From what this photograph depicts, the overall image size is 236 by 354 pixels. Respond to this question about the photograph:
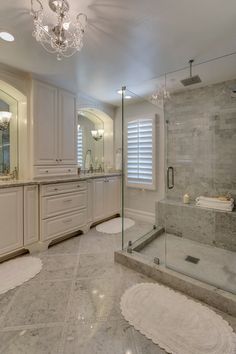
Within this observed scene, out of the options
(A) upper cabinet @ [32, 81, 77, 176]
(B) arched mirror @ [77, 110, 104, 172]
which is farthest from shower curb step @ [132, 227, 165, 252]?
(B) arched mirror @ [77, 110, 104, 172]

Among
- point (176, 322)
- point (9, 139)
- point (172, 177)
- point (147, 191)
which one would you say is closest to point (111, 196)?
point (147, 191)

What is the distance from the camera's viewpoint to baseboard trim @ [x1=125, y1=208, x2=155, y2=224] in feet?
12.5

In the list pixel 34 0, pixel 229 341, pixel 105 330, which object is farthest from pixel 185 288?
pixel 34 0

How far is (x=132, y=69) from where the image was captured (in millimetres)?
2555

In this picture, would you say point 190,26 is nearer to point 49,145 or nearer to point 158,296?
point 49,145

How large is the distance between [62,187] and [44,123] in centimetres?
97

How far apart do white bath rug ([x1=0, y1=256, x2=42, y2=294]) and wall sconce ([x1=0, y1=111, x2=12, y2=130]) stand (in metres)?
1.85

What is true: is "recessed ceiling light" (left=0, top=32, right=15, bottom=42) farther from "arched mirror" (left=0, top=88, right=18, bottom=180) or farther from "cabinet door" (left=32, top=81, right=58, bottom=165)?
"arched mirror" (left=0, top=88, right=18, bottom=180)

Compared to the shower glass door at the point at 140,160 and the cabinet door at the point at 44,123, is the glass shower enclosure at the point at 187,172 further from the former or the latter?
the cabinet door at the point at 44,123

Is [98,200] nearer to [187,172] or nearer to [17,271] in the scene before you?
[187,172]

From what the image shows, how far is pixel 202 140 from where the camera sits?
3.23 m

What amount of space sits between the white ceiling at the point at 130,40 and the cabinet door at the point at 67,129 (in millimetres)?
289

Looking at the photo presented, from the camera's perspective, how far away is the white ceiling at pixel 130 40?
5.02 feet

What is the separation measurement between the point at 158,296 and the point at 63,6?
96.4 inches
